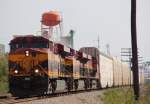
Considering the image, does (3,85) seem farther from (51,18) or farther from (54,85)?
(54,85)

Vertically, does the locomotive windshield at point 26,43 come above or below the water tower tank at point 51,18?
→ below

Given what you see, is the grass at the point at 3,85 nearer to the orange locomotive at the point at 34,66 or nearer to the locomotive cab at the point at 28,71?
the orange locomotive at the point at 34,66

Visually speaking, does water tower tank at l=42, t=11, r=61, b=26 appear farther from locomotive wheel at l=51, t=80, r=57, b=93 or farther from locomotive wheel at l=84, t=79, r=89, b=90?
locomotive wheel at l=51, t=80, r=57, b=93


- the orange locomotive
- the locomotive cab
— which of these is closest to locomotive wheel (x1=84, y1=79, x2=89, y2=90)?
the orange locomotive

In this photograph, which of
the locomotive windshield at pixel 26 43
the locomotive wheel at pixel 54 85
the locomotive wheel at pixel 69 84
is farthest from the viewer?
the locomotive wheel at pixel 69 84

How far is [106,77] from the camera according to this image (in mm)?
51156

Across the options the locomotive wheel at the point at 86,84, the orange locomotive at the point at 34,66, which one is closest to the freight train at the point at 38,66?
the orange locomotive at the point at 34,66

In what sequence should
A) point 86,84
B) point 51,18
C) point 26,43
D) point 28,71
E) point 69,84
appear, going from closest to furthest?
point 28,71 < point 26,43 < point 69,84 < point 86,84 < point 51,18

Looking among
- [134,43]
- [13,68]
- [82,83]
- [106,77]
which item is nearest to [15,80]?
[13,68]

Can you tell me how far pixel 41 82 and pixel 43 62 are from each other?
3.95ft

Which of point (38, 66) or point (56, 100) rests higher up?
point (38, 66)

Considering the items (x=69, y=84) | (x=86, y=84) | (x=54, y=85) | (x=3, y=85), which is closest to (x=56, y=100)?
(x=54, y=85)

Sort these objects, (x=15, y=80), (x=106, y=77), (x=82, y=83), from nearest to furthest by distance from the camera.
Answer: (x=15, y=80)
(x=82, y=83)
(x=106, y=77)

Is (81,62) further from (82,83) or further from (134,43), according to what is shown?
(134,43)
